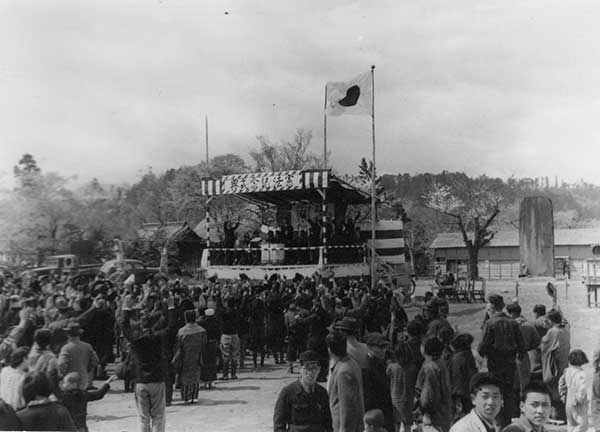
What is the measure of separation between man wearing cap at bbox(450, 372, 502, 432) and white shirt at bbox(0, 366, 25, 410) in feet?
13.4

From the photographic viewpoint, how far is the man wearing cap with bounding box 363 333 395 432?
233 inches

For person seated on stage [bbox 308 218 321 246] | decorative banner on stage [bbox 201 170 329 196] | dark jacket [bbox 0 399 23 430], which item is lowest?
dark jacket [bbox 0 399 23 430]

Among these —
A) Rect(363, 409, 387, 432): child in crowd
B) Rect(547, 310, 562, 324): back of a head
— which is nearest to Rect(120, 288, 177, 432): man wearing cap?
Rect(363, 409, 387, 432): child in crowd

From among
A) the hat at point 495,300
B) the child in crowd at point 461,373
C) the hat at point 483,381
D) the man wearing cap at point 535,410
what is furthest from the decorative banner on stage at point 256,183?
the man wearing cap at point 535,410

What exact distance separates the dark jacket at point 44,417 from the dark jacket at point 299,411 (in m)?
1.69

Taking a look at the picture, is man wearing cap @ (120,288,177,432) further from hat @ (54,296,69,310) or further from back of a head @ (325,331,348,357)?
hat @ (54,296,69,310)

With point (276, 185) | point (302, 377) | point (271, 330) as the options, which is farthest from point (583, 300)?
point (302, 377)

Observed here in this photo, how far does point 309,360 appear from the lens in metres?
5.06

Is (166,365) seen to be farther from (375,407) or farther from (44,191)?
(44,191)

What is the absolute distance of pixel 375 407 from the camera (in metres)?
5.93

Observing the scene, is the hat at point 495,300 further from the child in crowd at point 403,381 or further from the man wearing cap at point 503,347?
the child in crowd at point 403,381

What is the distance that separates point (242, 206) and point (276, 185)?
94.1 ft

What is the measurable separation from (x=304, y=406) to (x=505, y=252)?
4961 cm

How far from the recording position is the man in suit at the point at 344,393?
5.20 meters
